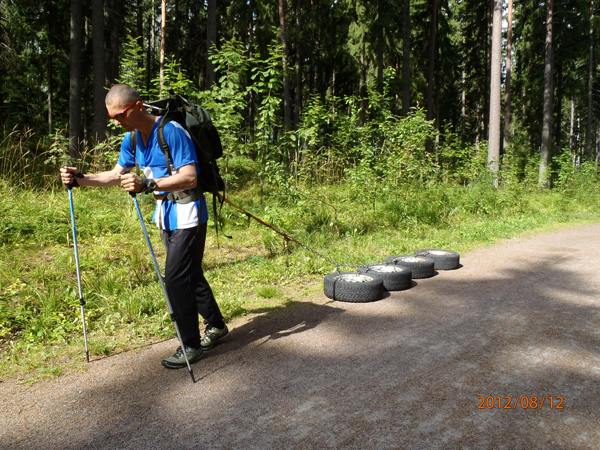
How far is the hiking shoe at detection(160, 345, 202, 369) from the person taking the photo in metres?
3.84

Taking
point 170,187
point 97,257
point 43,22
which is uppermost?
point 43,22

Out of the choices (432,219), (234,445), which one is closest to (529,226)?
(432,219)

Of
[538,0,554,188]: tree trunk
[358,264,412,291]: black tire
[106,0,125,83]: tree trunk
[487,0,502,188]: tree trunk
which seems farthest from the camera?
[538,0,554,188]: tree trunk

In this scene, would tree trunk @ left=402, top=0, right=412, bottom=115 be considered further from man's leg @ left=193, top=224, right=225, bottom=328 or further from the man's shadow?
man's leg @ left=193, top=224, right=225, bottom=328

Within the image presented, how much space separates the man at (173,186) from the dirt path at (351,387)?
0.47 metres

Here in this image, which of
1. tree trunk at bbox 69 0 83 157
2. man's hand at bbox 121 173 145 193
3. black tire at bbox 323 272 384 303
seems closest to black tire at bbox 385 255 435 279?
black tire at bbox 323 272 384 303

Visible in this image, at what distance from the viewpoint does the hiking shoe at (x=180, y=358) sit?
12.6 ft

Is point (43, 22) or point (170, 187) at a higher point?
point (43, 22)

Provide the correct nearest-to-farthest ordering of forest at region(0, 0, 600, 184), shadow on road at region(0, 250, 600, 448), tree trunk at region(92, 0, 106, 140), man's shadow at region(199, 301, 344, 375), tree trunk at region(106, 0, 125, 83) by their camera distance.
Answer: shadow on road at region(0, 250, 600, 448) → man's shadow at region(199, 301, 344, 375) → forest at region(0, 0, 600, 184) → tree trunk at region(92, 0, 106, 140) → tree trunk at region(106, 0, 125, 83)

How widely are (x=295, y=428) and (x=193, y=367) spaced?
1.35 metres

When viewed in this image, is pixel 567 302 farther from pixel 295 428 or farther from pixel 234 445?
pixel 234 445

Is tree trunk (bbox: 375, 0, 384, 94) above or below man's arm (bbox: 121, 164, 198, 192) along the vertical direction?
above

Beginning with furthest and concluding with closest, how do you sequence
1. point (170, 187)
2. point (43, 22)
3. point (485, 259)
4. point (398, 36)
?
point (398, 36), point (43, 22), point (485, 259), point (170, 187)

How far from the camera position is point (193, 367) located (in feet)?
12.7
